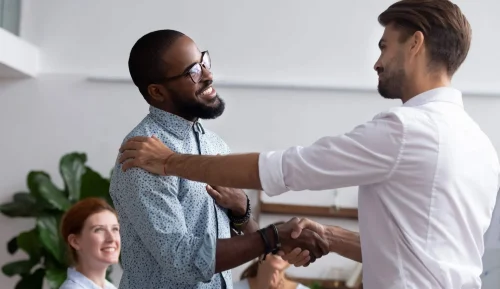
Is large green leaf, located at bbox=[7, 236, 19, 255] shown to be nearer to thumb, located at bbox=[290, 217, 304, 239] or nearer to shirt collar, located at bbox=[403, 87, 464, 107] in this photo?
thumb, located at bbox=[290, 217, 304, 239]

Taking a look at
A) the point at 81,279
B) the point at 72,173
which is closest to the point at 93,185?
the point at 72,173

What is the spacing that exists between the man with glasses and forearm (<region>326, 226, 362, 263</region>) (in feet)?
0.20

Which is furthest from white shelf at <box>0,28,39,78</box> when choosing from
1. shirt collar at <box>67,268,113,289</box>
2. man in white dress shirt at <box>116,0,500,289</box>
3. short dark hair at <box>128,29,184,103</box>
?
man in white dress shirt at <box>116,0,500,289</box>

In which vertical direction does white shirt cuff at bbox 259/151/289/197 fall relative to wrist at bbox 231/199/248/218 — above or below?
above

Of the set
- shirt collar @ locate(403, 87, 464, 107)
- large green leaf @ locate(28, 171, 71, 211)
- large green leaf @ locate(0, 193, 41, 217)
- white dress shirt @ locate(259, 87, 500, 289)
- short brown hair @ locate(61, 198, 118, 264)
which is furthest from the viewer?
large green leaf @ locate(0, 193, 41, 217)

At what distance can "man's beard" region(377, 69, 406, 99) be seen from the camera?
222 centimetres

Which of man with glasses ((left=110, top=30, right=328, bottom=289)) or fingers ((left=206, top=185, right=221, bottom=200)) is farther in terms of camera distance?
fingers ((left=206, top=185, right=221, bottom=200))

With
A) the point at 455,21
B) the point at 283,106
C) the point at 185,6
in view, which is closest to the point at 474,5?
the point at 283,106

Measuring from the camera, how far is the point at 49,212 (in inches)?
245

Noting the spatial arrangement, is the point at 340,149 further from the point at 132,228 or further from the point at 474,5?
the point at 474,5

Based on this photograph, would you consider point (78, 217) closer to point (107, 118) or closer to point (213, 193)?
point (213, 193)

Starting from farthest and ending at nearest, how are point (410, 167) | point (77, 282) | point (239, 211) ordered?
1. point (77, 282)
2. point (239, 211)
3. point (410, 167)

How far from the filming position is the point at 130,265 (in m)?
2.34

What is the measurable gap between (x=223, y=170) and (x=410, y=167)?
45cm
